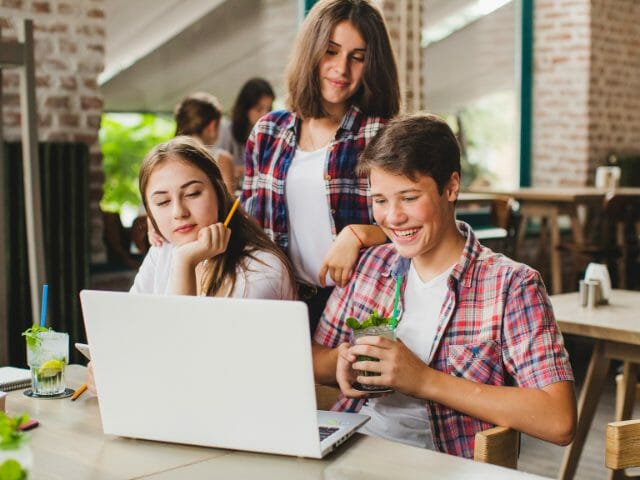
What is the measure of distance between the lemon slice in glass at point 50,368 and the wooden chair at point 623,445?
0.97 meters

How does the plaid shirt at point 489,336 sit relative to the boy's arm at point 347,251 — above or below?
below

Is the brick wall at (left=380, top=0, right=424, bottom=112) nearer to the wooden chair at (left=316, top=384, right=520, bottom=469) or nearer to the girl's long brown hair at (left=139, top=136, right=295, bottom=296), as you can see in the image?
the girl's long brown hair at (left=139, top=136, right=295, bottom=296)

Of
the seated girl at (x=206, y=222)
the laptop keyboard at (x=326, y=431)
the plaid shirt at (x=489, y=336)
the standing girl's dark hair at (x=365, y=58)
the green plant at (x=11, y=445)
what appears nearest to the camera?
the green plant at (x=11, y=445)

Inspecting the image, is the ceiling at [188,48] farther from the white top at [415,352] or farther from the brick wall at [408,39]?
the white top at [415,352]

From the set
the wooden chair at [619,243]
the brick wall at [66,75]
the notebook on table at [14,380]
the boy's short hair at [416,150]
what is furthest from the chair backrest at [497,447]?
the wooden chair at [619,243]

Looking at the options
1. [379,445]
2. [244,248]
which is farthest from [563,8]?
[379,445]

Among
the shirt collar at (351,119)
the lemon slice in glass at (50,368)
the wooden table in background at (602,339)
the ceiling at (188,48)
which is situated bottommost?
the wooden table in background at (602,339)

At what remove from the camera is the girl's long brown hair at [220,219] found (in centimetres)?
191

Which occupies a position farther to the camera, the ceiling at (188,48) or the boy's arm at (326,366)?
the ceiling at (188,48)

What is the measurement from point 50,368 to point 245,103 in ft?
11.0

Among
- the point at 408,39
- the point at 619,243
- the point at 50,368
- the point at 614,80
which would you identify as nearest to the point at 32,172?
the point at 50,368

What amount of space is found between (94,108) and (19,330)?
1.10 meters

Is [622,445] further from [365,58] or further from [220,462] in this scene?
[365,58]

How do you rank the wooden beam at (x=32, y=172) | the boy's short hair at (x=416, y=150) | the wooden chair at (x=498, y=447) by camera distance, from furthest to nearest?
1. the wooden beam at (x=32, y=172)
2. the boy's short hair at (x=416, y=150)
3. the wooden chair at (x=498, y=447)
